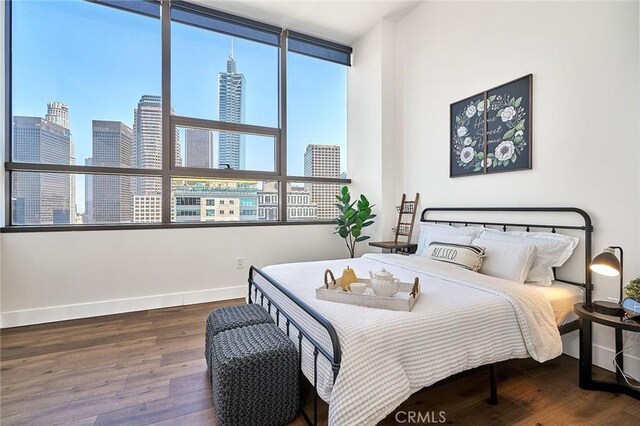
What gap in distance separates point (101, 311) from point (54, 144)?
5.72ft

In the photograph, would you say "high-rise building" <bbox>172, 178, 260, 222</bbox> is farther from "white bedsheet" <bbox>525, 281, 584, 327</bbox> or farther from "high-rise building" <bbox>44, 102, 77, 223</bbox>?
"white bedsheet" <bbox>525, 281, 584, 327</bbox>

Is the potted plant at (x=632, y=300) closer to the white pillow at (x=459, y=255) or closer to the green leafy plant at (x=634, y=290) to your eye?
the green leafy plant at (x=634, y=290)

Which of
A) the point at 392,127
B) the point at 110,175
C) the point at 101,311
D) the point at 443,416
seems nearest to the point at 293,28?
the point at 392,127

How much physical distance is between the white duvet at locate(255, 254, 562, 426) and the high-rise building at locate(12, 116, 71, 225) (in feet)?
8.70

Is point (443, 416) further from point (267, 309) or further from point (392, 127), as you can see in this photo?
point (392, 127)

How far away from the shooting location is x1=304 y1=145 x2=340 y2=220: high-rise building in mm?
4328

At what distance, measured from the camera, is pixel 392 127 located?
395cm

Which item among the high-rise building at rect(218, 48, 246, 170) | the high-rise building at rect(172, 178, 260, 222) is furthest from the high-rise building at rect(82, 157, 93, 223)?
the high-rise building at rect(218, 48, 246, 170)

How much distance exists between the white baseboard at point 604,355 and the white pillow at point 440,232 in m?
0.99

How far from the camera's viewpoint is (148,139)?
11.2 feet

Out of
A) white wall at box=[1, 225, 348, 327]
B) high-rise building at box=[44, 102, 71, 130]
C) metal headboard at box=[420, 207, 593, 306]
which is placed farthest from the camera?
high-rise building at box=[44, 102, 71, 130]

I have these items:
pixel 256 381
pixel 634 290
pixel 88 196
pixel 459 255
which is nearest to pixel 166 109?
pixel 88 196

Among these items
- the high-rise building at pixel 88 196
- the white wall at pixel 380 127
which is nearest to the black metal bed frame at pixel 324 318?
the white wall at pixel 380 127

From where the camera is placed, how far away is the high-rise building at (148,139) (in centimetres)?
337
